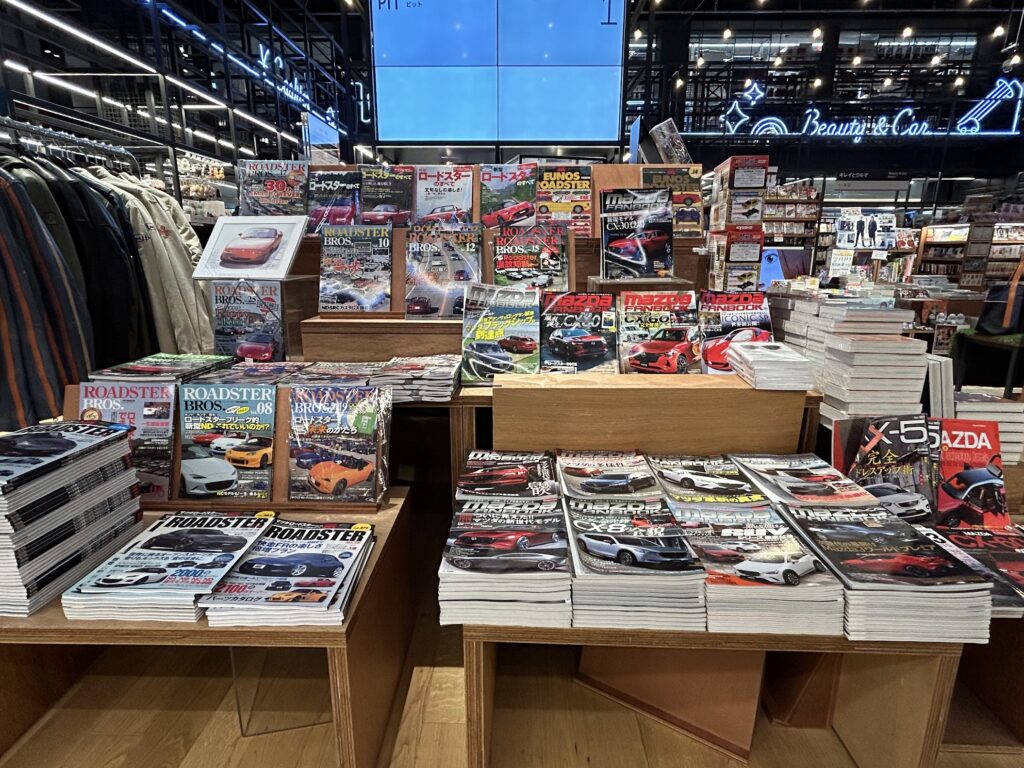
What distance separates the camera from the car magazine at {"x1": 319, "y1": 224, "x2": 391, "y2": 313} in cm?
211

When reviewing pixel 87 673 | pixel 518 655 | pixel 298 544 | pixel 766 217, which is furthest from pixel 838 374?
pixel 766 217

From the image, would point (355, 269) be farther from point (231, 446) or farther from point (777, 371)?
point (777, 371)

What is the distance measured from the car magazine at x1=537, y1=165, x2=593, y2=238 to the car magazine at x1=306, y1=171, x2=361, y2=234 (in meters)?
0.85

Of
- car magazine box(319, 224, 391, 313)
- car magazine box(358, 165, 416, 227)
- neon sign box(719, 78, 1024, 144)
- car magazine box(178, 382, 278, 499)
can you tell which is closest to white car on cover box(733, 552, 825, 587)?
car magazine box(178, 382, 278, 499)

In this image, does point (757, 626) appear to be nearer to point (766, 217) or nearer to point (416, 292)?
point (416, 292)

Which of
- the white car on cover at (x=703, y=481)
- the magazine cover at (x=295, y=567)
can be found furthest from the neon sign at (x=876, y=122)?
the magazine cover at (x=295, y=567)

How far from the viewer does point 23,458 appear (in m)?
1.14

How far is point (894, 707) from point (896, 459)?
2.23 feet

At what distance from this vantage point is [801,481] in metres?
1.43

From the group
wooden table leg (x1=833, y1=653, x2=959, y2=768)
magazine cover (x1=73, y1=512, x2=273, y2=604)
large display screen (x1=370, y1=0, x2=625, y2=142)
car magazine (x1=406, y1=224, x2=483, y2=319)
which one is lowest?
wooden table leg (x1=833, y1=653, x2=959, y2=768)

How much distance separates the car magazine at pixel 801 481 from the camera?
132 centimetres

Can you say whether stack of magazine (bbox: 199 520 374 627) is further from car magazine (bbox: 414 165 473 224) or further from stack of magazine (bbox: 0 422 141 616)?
car magazine (bbox: 414 165 473 224)

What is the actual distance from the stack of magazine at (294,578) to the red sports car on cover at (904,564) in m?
1.07

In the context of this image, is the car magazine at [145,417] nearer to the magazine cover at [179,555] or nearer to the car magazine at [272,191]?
the magazine cover at [179,555]
